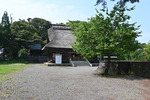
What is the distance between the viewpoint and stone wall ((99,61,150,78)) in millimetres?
9852

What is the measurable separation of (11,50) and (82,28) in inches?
864

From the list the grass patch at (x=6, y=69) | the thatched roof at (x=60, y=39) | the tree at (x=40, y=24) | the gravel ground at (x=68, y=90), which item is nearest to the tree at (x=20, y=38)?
the thatched roof at (x=60, y=39)

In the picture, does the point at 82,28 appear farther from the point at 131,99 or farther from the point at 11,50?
the point at 11,50

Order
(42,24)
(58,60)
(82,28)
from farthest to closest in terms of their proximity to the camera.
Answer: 1. (42,24)
2. (58,60)
3. (82,28)

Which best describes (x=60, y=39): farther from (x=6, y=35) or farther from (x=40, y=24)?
(x=40, y=24)

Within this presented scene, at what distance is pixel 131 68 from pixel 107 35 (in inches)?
140

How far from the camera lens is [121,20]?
9883 millimetres

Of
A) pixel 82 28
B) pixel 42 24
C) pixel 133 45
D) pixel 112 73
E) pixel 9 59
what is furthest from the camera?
pixel 42 24

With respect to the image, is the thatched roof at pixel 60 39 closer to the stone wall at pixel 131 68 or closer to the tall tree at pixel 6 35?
the tall tree at pixel 6 35

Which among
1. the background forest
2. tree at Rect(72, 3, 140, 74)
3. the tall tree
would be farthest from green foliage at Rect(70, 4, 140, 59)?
the tall tree

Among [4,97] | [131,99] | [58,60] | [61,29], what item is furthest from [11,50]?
[131,99]

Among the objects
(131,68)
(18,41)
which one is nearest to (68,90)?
(131,68)

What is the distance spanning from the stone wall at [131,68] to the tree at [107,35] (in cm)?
146

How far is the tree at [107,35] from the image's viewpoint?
934cm
